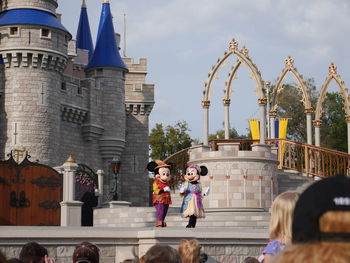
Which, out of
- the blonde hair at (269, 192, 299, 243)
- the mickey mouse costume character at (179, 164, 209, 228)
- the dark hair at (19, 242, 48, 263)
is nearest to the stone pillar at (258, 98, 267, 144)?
the mickey mouse costume character at (179, 164, 209, 228)

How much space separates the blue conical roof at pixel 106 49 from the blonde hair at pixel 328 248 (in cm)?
2999

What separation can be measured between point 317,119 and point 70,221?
27.4 feet

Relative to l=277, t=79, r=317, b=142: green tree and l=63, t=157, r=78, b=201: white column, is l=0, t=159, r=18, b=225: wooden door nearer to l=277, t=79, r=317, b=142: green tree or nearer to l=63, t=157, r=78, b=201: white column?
l=63, t=157, r=78, b=201: white column

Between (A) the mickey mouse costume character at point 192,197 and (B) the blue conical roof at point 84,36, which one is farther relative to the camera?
(B) the blue conical roof at point 84,36

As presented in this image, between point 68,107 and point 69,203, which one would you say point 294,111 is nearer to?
point 68,107

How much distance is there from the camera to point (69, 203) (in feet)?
57.4

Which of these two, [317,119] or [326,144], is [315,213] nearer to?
[317,119]

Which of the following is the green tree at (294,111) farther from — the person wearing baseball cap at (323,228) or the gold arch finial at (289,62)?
the person wearing baseball cap at (323,228)

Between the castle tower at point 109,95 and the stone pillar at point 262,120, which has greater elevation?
the castle tower at point 109,95

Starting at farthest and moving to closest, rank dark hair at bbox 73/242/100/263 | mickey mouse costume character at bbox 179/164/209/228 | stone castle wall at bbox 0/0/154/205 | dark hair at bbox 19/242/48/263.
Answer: stone castle wall at bbox 0/0/154/205, mickey mouse costume character at bbox 179/164/209/228, dark hair at bbox 19/242/48/263, dark hair at bbox 73/242/100/263

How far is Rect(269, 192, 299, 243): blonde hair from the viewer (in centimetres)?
296

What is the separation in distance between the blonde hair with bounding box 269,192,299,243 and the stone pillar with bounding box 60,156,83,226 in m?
14.1

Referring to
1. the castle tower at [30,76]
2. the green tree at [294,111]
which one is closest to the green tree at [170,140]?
the green tree at [294,111]

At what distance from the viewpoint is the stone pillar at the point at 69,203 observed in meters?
17.0
